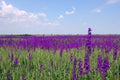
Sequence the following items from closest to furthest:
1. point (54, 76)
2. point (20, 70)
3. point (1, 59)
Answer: point (54, 76), point (20, 70), point (1, 59)

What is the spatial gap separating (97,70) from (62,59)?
1.91m

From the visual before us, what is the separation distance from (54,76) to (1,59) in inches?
87.3

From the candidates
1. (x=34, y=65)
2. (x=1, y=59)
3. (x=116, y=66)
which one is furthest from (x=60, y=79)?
(x=1, y=59)

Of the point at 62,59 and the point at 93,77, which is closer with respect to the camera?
the point at 93,77

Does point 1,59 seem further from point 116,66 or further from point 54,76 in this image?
point 116,66

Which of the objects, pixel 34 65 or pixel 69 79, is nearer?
pixel 69 79

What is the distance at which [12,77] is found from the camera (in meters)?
5.32

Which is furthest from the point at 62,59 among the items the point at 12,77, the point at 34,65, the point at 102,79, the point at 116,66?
the point at 102,79

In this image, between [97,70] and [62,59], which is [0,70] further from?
[97,70]

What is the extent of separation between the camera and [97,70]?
5.23 meters

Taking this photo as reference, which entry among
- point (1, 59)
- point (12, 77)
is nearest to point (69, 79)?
point (12, 77)

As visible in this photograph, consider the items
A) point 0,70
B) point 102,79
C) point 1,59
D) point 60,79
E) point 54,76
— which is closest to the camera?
point 102,79

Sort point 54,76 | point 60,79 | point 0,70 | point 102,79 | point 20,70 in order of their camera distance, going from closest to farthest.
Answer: point 102,79 → point 60,79 → point 54,76 → point 20,70 → point 0,70

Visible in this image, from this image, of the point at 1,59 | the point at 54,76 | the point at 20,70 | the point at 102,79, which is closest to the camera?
the point at 102,79
